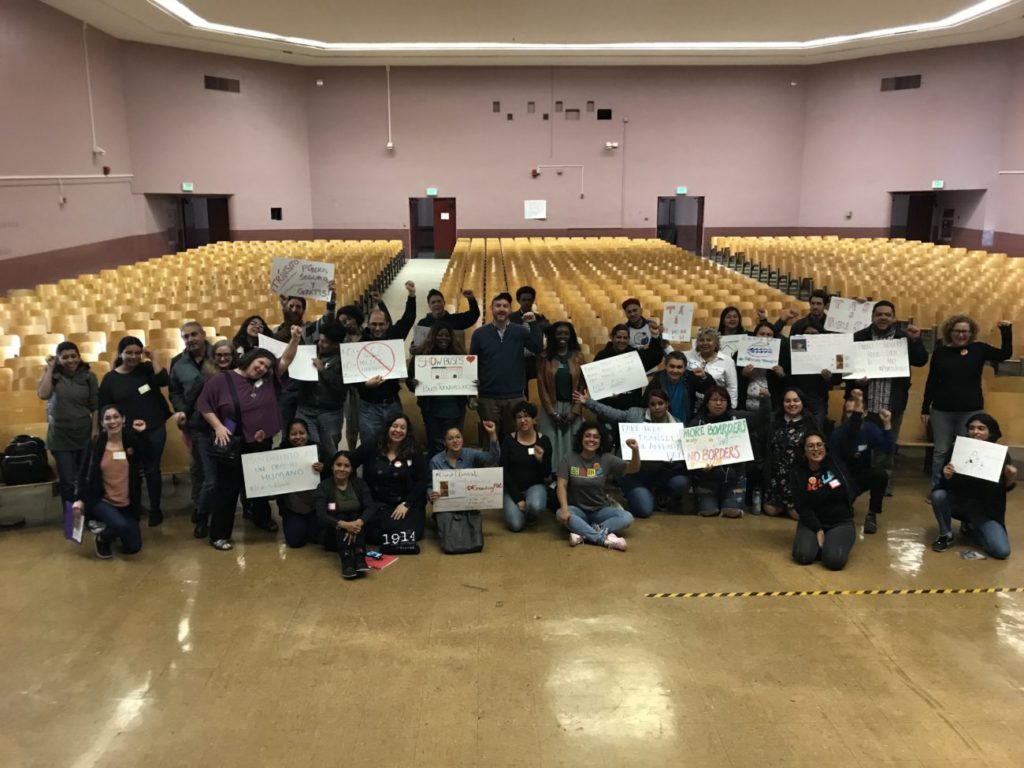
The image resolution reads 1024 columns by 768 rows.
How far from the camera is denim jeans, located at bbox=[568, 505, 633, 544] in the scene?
518 cm

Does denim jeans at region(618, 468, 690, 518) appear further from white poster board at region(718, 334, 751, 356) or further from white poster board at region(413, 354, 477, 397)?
white poster board at region(413, 354, 477, 397)

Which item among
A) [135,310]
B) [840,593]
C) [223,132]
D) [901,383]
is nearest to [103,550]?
[840,593]

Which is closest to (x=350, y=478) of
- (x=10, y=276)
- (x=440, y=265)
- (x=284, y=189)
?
(x=10, y=276)

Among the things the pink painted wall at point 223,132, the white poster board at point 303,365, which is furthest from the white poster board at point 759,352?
the pink painted wall at point 223,132

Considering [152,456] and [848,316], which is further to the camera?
[848,316]

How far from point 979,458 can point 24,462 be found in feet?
22.4

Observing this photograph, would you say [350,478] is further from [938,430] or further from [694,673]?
[938,430]

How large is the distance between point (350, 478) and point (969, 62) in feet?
74.2

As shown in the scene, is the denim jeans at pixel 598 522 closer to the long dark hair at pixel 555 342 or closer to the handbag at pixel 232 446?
the long dark hair at pixel 555 342

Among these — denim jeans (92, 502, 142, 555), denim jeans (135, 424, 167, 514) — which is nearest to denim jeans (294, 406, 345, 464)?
denim jeans (135, 424, 167, 514)

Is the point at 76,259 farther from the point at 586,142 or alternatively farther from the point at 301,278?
the point at 586,142

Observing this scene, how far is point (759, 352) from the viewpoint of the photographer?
237 inches

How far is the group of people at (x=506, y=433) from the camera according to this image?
4.98 metres

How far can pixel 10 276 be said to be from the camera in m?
13.4
